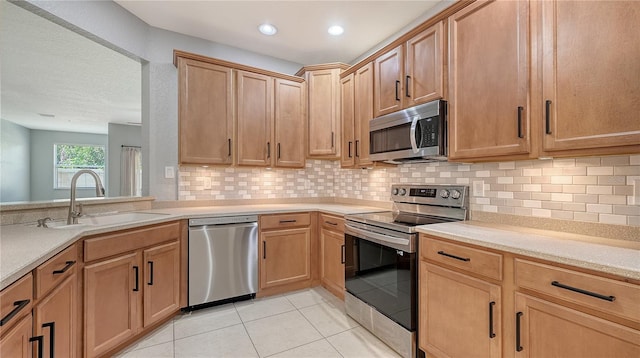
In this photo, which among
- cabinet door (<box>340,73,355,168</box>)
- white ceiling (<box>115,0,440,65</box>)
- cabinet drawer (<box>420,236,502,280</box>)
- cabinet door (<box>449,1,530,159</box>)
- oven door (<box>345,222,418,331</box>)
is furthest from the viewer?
cabinet door (<box>340,73,355,168</box>)

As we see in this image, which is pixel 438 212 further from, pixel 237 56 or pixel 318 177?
pixel 237 56

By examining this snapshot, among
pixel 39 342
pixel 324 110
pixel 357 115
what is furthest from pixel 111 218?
pixel 357 115

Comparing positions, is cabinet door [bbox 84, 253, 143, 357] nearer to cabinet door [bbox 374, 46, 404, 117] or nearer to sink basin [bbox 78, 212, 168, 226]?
sink basin [bbox 78, 212, 168, 226]

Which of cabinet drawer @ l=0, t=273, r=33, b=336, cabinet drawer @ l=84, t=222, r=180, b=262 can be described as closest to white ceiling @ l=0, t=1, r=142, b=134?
cabinet drawer @ l=84, t=222, r=180, b=262

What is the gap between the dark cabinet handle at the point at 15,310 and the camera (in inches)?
33.5

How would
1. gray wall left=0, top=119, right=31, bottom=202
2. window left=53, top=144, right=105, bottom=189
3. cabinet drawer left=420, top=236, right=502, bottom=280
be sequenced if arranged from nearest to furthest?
cabinet drawer left=420, top=236, right=502, bottom=280 < gray wall left=0, top=119, right=31, bottom=202 < window left=53, top=144, right=105, bottom=189

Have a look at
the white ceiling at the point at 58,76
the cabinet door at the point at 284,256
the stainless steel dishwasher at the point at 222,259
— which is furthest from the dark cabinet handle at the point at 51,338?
the white ceiling at the point at 58,76

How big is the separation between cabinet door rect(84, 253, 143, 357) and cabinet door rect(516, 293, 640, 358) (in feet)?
7.45

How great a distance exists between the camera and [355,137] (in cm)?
279

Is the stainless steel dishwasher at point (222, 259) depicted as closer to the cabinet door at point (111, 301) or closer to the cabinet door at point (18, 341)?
the cabinet door at point (111, 301)

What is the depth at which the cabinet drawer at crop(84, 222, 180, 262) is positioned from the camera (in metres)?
1.63

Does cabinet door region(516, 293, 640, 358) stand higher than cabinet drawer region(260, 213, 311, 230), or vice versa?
cabinet drawer region(260, 213, 311, 230)

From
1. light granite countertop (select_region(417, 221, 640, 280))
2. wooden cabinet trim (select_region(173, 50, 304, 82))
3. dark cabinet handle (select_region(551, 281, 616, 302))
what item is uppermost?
wooden cabinet trim (select_region(173, 50, 304, 82))

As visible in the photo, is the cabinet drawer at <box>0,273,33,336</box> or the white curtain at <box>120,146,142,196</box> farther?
the white curtain at <box>120,146,142,196</box>
